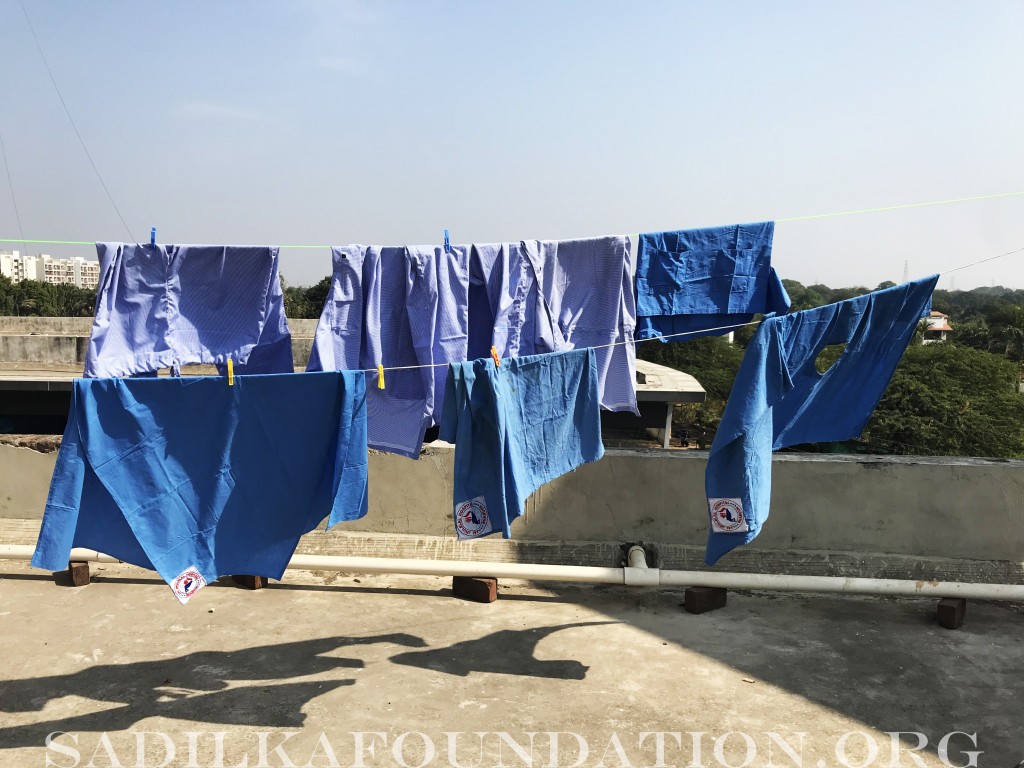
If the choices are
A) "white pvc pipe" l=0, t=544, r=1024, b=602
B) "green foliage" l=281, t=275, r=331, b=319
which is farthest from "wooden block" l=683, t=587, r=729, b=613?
"green foliage" l=281, t=275, r=331, b=319

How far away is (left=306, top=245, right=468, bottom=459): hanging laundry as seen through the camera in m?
4.30

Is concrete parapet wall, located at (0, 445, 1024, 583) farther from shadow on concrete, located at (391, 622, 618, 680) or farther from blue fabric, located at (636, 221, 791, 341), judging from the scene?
blue fabric, located at (636, 221, 791, 341)

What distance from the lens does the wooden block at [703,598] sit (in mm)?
5121

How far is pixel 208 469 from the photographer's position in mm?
3873

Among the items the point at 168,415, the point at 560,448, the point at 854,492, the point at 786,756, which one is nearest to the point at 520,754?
the point at 786,756

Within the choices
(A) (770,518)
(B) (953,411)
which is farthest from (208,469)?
(B) (953,411)

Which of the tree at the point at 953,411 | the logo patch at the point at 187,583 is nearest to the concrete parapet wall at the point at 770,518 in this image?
the logo patch at the point at 187,583

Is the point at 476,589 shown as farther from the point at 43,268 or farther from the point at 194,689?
the point at 43,268

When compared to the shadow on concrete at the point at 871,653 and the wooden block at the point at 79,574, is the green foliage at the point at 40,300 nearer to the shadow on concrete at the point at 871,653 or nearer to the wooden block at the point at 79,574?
the wooden block at the point at 79,574

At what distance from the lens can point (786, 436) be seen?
14.5 ft

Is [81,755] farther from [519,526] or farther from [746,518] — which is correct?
[746,518]

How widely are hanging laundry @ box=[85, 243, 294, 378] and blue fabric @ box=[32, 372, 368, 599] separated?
576mm

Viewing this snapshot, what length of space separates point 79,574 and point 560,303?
3.92 meters

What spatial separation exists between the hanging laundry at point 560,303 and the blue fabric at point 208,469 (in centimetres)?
99
